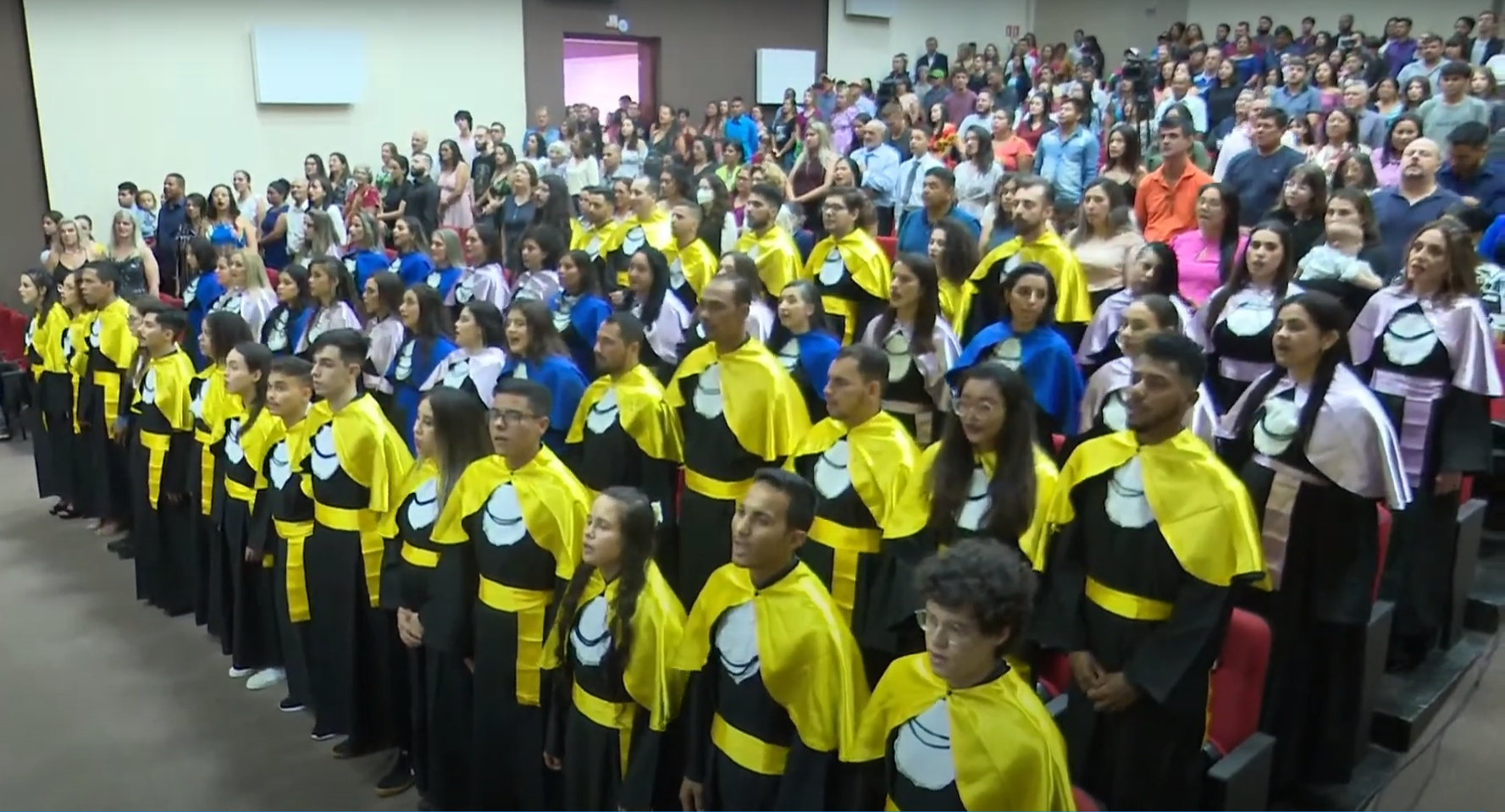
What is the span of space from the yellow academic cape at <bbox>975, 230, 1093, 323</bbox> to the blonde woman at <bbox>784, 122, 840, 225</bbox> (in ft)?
10.1

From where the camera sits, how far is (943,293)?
560 centimetres

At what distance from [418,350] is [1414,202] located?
4748 mm

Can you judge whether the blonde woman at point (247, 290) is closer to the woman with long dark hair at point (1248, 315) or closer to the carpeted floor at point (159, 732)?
the carpeted floor at point (159, 732)

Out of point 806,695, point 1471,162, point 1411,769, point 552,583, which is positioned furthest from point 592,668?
point 1471,162

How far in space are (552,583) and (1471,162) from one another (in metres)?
5.13

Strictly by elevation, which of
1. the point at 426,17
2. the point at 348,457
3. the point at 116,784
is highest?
the point at 426,17

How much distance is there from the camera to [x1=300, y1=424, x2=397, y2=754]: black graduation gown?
421 centimetres

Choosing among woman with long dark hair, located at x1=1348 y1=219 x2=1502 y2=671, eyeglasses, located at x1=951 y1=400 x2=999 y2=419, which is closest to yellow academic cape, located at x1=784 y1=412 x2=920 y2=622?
eyeglasses, located at x1=951 y1=400 x2=999 y2=419

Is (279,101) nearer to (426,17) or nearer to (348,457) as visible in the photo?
(426,17)

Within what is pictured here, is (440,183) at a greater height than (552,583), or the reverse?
(440,183)

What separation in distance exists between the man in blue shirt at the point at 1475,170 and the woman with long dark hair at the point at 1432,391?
6.81 ft

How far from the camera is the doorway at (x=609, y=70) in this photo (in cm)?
1581

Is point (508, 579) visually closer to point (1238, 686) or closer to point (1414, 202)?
point (1238, 686)

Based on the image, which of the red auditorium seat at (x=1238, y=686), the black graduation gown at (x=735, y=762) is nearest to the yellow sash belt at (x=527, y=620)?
the black graduation gown at (x=735, y=762)
